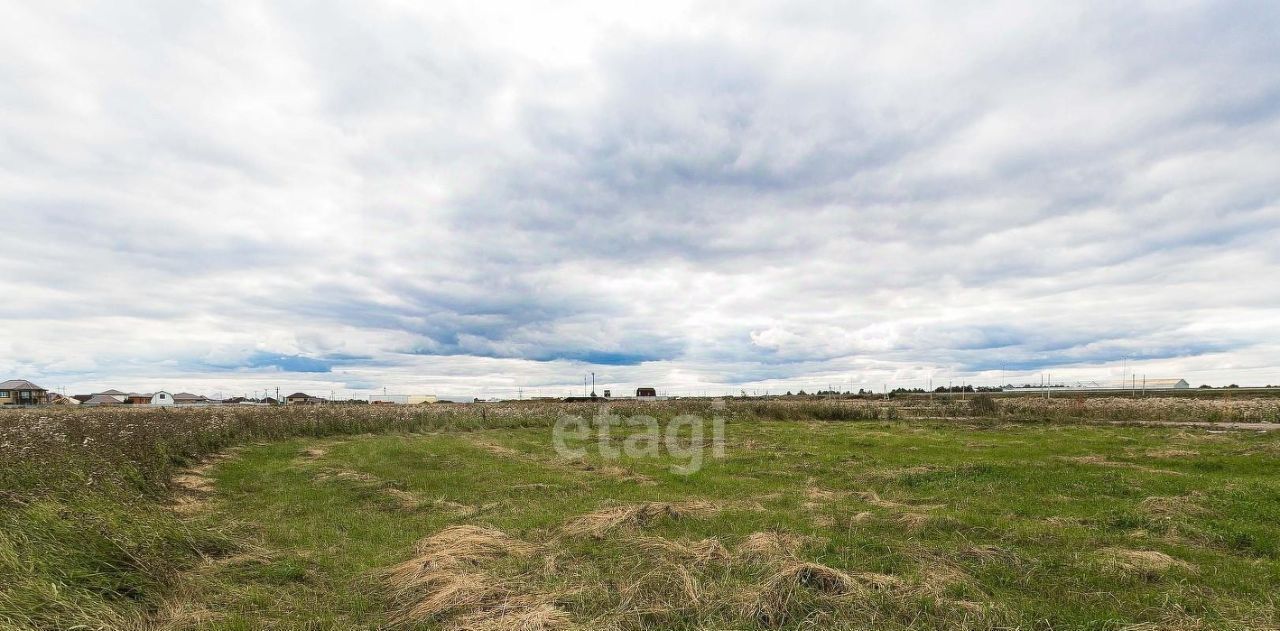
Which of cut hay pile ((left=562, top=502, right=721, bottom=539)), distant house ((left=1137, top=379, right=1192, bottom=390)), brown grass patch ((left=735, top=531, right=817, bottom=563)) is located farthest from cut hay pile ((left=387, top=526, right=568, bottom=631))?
distant house ((left=1137, top=379, right=1192, bottom=390))

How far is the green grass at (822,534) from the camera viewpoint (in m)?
6.18

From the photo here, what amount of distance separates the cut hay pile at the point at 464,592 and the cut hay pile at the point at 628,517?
112cm

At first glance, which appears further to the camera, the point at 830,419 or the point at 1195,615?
the point at 830,419

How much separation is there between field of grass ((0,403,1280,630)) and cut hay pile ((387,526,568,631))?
0.03 meters

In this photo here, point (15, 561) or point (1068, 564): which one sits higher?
point (15, 561)

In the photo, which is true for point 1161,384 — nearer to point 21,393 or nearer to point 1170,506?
point 1170,506

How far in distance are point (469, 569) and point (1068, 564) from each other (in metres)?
7.39

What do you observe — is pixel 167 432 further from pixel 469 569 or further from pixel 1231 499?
pixel 1231 499

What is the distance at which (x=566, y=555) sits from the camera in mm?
8406

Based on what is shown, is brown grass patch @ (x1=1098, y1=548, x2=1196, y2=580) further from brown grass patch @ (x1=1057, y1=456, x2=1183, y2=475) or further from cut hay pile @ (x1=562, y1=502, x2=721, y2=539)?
brown grass patch @ (x1=1057, y1=456, x2=1183, y2=475)

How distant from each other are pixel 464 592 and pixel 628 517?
3885 mm

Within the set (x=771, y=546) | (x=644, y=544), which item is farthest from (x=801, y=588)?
(x=644, y=544)

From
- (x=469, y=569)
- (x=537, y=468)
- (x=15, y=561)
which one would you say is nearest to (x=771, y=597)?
(x=469, y=569)

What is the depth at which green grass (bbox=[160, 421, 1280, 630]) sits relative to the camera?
6176 millimetres
